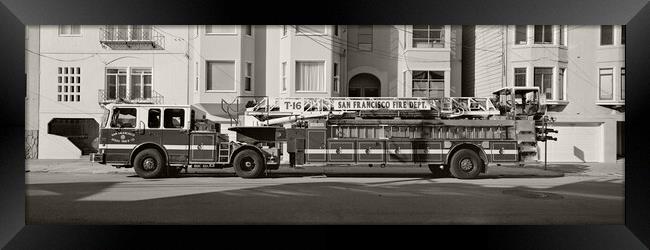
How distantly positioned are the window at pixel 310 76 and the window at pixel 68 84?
837cm

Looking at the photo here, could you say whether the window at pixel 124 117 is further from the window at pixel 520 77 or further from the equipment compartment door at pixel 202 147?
the window at pixel 520 77

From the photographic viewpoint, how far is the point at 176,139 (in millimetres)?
14188

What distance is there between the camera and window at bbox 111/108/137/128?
14.2 metres

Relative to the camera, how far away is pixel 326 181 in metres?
13.8

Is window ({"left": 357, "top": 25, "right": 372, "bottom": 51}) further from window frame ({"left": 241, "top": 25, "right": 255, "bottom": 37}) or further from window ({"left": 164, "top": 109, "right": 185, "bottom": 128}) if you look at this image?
window ({"left": 164, "top": 109, "right": 185, "bottom": 128})

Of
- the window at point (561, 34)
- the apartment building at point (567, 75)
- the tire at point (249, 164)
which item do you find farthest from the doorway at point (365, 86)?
the window at point (561, 34)

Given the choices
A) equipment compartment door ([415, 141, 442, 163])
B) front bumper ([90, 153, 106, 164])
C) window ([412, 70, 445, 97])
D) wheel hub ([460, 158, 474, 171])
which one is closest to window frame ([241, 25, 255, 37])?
window ([412, 70, 445, 97])

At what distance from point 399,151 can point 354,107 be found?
200cm

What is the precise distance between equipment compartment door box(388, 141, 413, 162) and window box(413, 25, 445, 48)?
7.19 m

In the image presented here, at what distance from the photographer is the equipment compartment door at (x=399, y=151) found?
1445 centimetres
